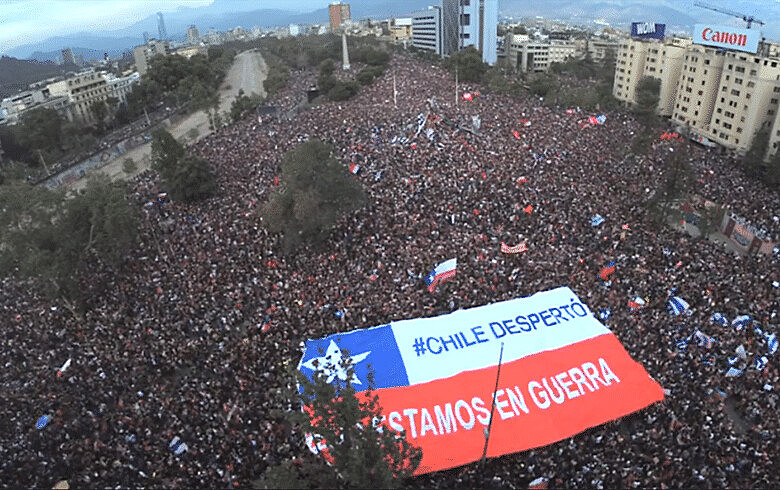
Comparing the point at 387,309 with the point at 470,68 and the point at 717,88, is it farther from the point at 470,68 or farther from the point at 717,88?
the point at 470,68

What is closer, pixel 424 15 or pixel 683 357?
pixel 683 357

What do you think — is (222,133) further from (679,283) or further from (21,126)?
(679,283)

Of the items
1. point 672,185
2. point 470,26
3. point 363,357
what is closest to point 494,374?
point 363,357

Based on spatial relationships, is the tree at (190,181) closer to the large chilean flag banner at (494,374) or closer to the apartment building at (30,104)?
the large chilean flag banner at (494,374)

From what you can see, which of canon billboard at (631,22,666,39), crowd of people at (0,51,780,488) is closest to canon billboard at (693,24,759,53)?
canon billboard at (631,22,666,39)

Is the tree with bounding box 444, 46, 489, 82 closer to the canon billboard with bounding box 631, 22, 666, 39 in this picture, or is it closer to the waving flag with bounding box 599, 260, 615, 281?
the canon billboard with bounding box 631, 22, 666, 39

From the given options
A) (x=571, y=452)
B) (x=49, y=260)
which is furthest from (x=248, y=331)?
(x=571, y=452)
